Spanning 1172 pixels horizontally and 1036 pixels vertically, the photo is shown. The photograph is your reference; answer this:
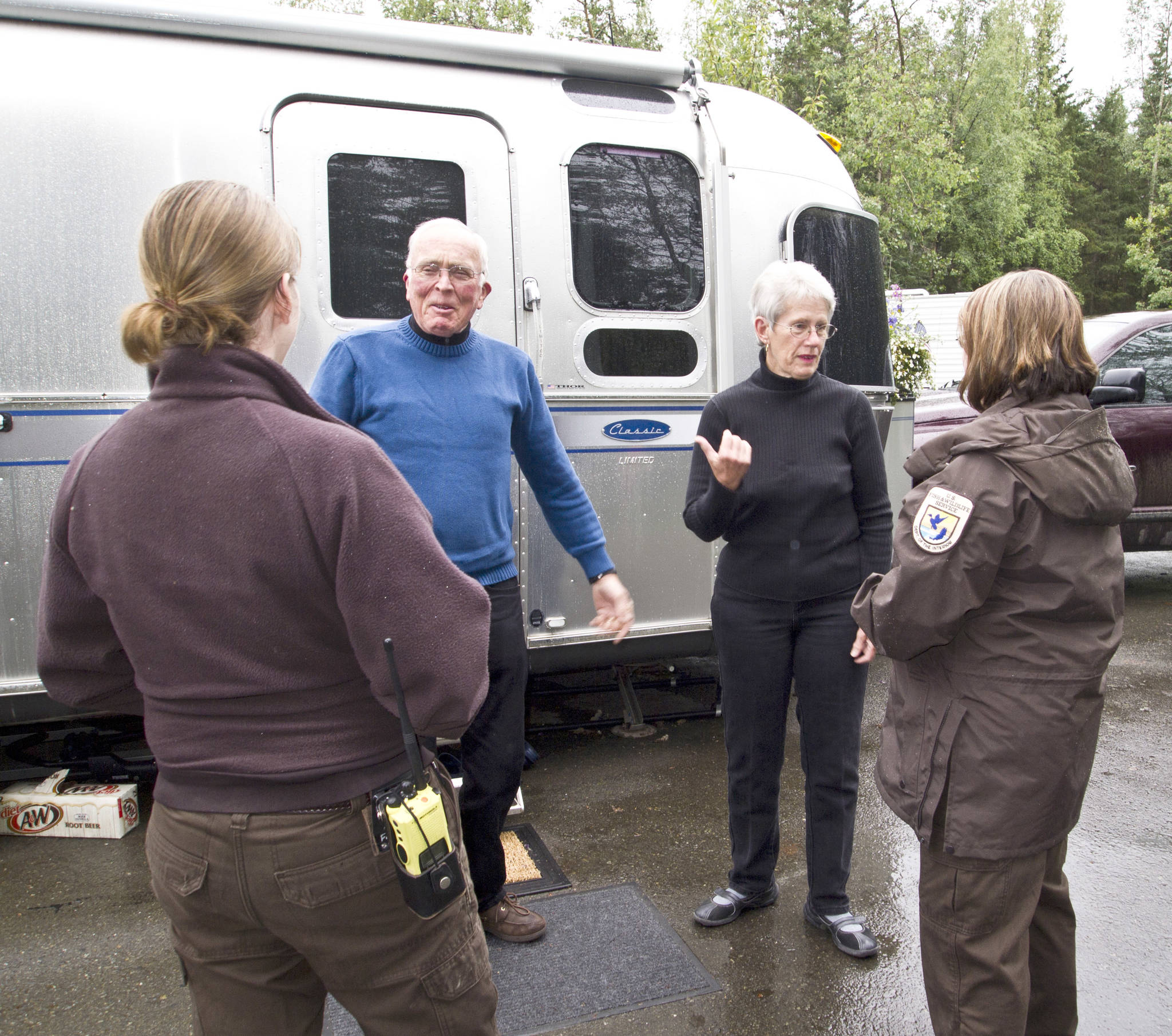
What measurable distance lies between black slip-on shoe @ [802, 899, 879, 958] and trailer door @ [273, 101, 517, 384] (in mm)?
2451

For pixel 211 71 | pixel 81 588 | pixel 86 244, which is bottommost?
pixel 81 588

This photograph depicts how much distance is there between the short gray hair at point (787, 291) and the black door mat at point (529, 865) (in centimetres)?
192

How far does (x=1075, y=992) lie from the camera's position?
7.06ft

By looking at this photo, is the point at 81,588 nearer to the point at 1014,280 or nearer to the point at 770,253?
the point at 1014,280

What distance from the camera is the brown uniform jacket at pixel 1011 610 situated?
73.7 inches

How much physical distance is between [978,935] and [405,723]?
1349 mm

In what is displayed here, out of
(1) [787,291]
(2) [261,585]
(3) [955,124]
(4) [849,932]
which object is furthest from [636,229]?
(3) [955,124]

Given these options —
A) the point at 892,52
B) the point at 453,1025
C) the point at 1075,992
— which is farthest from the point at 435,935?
the point at 892,52

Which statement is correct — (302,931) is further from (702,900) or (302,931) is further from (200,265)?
(702,900)

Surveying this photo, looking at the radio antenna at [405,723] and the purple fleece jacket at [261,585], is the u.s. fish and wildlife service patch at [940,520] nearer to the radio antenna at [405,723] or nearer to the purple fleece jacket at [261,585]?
the purple fleece jacket at [261,585]

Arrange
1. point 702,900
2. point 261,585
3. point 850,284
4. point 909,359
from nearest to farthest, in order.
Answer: point 261,585
point 702,900
point 850,284
point 909,359

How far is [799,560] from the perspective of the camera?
2801 mm

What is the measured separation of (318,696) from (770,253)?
357cm

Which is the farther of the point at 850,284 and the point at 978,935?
the point at 850,284
